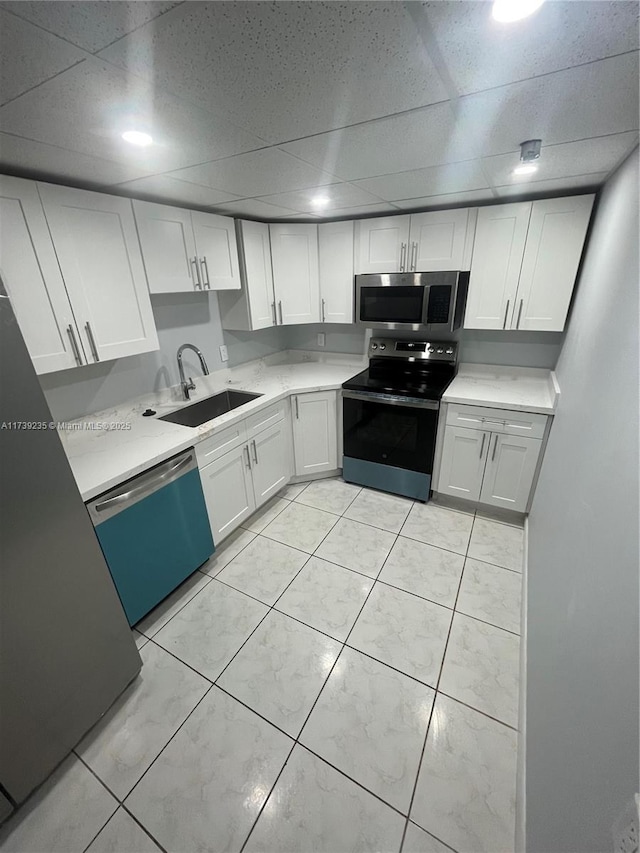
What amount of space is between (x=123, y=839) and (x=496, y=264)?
3.24 metres

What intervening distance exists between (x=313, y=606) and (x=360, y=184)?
2.28m

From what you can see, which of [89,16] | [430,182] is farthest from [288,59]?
[430,182]

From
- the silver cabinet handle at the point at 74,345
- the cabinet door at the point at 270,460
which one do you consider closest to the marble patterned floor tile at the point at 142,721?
the cabinet door at the point at 270,460

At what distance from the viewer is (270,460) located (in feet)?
8.50

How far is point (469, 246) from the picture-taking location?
2250 millimetres

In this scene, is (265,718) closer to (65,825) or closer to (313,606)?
(313,606)

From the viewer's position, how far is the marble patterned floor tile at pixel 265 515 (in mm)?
2523

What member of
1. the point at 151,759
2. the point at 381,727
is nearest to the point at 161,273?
the point at 151,759

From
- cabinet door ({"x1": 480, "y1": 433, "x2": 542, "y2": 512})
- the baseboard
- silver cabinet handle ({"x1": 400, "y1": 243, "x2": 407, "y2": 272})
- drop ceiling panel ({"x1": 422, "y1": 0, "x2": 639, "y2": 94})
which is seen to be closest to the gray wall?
the baseboard

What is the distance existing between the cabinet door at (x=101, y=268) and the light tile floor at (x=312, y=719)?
149 cm

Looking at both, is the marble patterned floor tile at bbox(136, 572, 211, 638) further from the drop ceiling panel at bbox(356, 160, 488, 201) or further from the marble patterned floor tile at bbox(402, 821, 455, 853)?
the drop ceiling panel at bbox(356, 160, 488, 201)

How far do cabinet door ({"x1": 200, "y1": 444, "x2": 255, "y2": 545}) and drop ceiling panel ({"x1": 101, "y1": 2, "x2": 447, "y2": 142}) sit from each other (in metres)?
1.64

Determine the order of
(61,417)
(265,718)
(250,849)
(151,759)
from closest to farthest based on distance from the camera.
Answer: (250,849)
(151,759)
(265,718)
(61,417)

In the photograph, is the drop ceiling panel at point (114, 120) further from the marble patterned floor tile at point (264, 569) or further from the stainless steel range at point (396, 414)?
the marble patterned floor tile at point (264, 569)
